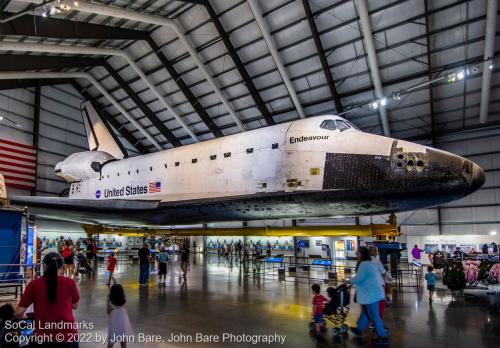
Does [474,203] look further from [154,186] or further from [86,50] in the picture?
[86,50]

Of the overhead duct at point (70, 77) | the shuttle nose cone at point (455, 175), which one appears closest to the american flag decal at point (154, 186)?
the shuttle nose cone at point (455, 175)

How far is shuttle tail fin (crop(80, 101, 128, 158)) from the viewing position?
1369 centimetres

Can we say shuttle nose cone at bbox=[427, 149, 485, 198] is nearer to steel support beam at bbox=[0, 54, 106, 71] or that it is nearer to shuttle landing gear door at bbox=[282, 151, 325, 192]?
shuttle landing gear door at bbox=[282, 151, 325, 192]

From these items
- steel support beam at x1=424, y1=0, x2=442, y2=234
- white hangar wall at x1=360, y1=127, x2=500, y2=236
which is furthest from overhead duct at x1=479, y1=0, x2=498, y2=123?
white hangar wall at x1=360, y1=127, x2=500, y2=236

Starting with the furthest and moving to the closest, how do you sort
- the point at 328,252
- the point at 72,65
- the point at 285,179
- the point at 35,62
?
the point at 328,252
the point at 72,65
the point at 35,62
the point at 285,179

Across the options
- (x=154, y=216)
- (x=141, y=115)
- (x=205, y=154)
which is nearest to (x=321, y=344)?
(x=205, y=154)

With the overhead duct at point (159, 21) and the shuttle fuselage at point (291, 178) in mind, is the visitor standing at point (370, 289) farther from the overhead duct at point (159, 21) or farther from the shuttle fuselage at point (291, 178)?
the overhead duct at point (159, 21)

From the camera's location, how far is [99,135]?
13.8m

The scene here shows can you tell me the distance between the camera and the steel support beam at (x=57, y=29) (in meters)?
12.5

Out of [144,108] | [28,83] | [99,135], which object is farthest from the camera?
[144,108]

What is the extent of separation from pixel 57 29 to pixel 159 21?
160 inches

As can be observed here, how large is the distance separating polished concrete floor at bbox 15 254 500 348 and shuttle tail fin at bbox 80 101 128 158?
6.36 meters

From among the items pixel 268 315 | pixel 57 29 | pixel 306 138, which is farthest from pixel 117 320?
pixel 57 29

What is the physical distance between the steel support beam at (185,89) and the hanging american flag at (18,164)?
10331mm
